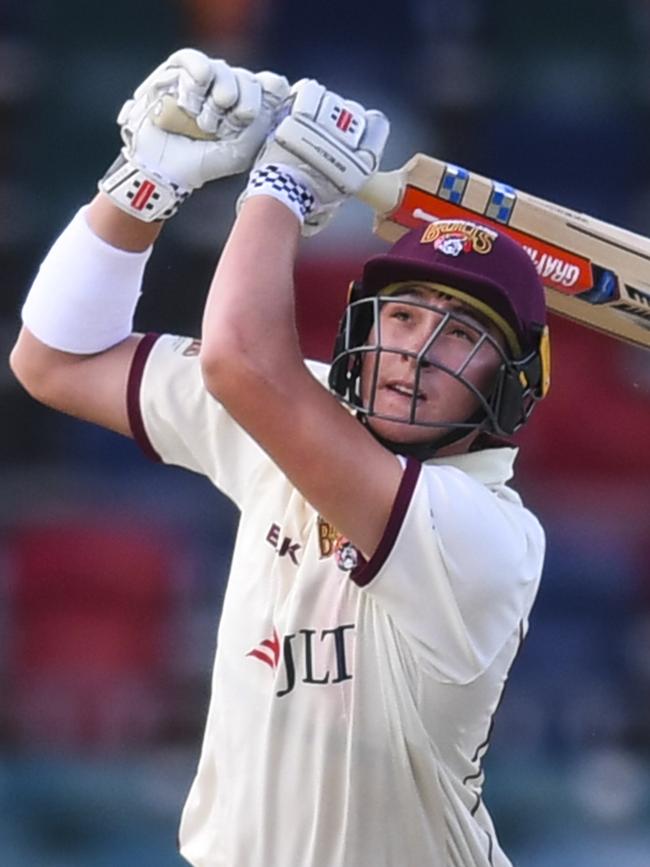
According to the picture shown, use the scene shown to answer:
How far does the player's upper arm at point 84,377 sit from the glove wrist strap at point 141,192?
0.67ft

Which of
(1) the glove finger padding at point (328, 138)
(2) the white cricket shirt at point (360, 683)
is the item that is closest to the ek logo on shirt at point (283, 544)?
(2) the white cricket shirt at point (360, 683)

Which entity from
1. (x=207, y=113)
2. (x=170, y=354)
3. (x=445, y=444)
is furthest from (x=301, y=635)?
(x=207, y=113)

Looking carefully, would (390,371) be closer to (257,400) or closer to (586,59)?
(257,400)

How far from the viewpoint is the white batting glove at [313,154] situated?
82.9 inches

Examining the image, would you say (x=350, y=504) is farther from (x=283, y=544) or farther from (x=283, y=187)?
(x=283, y=187)

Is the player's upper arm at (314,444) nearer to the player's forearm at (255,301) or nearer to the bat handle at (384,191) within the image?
the player's forearm at (255,301)

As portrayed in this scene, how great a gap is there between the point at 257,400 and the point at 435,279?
30 centimetres

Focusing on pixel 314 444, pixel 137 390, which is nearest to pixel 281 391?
pixel 314 444

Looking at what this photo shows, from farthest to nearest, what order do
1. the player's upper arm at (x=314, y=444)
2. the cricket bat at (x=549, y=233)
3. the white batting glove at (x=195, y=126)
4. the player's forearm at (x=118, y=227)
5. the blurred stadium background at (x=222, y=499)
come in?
the blurred stadium background at (x=222, y=499) → the cricket bat at (x=549, y=233) → the player's forearm at (x=118, y=227) → the white batting glove at (x=195, y=126) → the player's upper arm at (x=314, y=444)

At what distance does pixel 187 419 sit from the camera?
234 centimetres

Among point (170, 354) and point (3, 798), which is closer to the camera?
point (170, 354)

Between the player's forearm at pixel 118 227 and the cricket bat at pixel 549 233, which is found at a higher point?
the cricket bat at pixel 549 233

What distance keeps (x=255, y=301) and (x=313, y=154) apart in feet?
0.72

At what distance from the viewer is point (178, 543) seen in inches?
158
